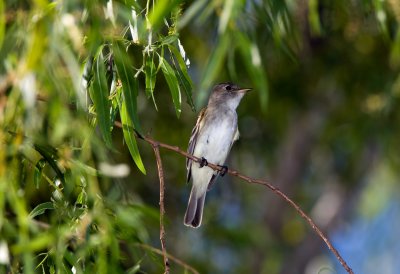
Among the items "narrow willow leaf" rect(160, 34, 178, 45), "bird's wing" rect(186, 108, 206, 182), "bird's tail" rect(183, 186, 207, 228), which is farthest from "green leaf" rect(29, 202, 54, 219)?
"bird's wing" rect(186, 108, 206, 182)

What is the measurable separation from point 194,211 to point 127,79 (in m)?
2.16

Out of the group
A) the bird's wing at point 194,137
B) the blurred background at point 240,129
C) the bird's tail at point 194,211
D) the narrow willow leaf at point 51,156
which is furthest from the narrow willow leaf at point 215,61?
the bird's wing at point 194,137

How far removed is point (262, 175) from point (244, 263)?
0.89 meters

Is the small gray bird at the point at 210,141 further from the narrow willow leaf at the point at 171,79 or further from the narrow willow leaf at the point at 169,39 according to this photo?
the narrow willow leaf at the point at 169,39

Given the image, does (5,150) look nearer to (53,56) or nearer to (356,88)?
(53,56)

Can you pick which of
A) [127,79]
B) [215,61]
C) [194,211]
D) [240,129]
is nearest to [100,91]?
[127,79]

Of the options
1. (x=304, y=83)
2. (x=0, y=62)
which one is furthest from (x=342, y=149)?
(x=0, y=62)

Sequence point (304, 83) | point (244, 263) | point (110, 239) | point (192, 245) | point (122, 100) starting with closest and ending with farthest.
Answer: point (110, 239) → point (122, 100) → point (192, 245) → point (304, 83) → point (244, 263)

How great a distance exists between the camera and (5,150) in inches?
92.6

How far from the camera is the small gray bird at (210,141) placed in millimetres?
4945

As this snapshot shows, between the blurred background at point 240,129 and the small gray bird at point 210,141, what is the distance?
20 cm

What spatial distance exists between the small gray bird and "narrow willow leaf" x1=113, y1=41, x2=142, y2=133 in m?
2.01

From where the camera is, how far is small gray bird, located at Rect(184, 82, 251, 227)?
195 inches

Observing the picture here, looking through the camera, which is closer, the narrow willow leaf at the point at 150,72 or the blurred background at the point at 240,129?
the blurred background at the point at 240,129
